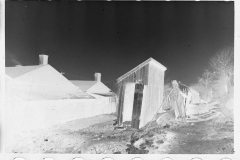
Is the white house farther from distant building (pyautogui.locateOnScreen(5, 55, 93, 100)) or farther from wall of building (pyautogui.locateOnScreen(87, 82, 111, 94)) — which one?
wall of building (pyautogui.locateOnScreen(87, 82, 111, 94))

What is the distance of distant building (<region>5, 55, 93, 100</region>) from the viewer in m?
3.79

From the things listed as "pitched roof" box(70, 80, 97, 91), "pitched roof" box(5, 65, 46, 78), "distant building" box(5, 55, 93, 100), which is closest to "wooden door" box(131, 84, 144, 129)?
"pitched roof" box(70, 80, 97, 91)

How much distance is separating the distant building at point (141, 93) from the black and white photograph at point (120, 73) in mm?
19

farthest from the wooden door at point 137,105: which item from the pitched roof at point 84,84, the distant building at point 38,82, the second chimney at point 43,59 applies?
the second chimney at point 43,59

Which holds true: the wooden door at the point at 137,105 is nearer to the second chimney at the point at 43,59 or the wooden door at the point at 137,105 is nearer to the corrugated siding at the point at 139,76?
the corrugated siding at the point at 139,76

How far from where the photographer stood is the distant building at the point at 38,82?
12.4 ft

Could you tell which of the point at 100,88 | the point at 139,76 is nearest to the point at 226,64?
the point at 139,76

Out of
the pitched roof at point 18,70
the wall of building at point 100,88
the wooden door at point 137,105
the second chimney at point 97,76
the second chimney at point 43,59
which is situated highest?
the second chimney at point 43,59

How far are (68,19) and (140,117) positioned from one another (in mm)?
2304

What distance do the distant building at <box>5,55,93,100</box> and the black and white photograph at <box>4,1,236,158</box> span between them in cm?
2

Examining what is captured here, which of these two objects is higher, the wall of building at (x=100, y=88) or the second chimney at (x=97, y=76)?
the second chimney at (x=97, y=76)

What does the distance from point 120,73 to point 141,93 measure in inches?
21.5

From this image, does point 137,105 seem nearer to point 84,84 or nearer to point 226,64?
point 84,84

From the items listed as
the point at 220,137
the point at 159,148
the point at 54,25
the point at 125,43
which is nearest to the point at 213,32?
the point at 125,43
